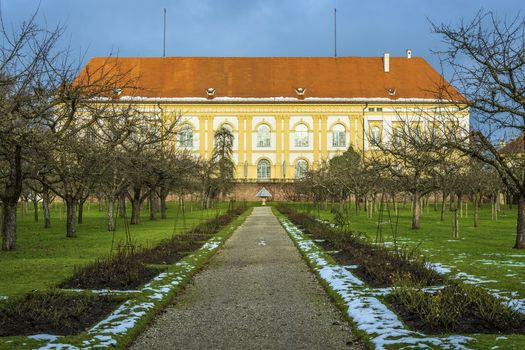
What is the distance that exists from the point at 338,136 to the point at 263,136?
30.4ft

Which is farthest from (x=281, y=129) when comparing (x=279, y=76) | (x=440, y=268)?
(x=440, y=268)

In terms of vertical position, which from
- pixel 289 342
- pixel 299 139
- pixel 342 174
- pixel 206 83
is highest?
pixel 206 83

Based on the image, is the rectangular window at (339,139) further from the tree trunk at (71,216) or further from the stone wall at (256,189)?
the tree trunk at (71,216)

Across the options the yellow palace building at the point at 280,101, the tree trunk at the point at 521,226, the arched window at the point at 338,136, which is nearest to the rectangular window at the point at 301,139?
the yellow palace building at the point at 280,101

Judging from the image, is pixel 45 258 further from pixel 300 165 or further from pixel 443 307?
pixel 300 165

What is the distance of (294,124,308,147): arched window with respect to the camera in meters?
74.2

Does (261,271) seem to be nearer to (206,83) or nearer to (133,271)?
(133,271)

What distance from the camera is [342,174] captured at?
3941cm

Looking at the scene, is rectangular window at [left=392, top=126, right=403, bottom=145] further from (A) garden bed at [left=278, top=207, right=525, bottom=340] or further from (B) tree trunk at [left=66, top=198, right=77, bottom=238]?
(B) tree trunk at [left=66, top=198, right=77, bottom=238]

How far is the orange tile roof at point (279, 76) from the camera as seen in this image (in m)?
73.0

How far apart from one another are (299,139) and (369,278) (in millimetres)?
64182

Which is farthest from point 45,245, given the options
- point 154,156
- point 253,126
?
point 253,126

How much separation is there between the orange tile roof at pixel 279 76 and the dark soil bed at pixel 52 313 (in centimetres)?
6465

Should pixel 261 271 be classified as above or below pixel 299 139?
below
